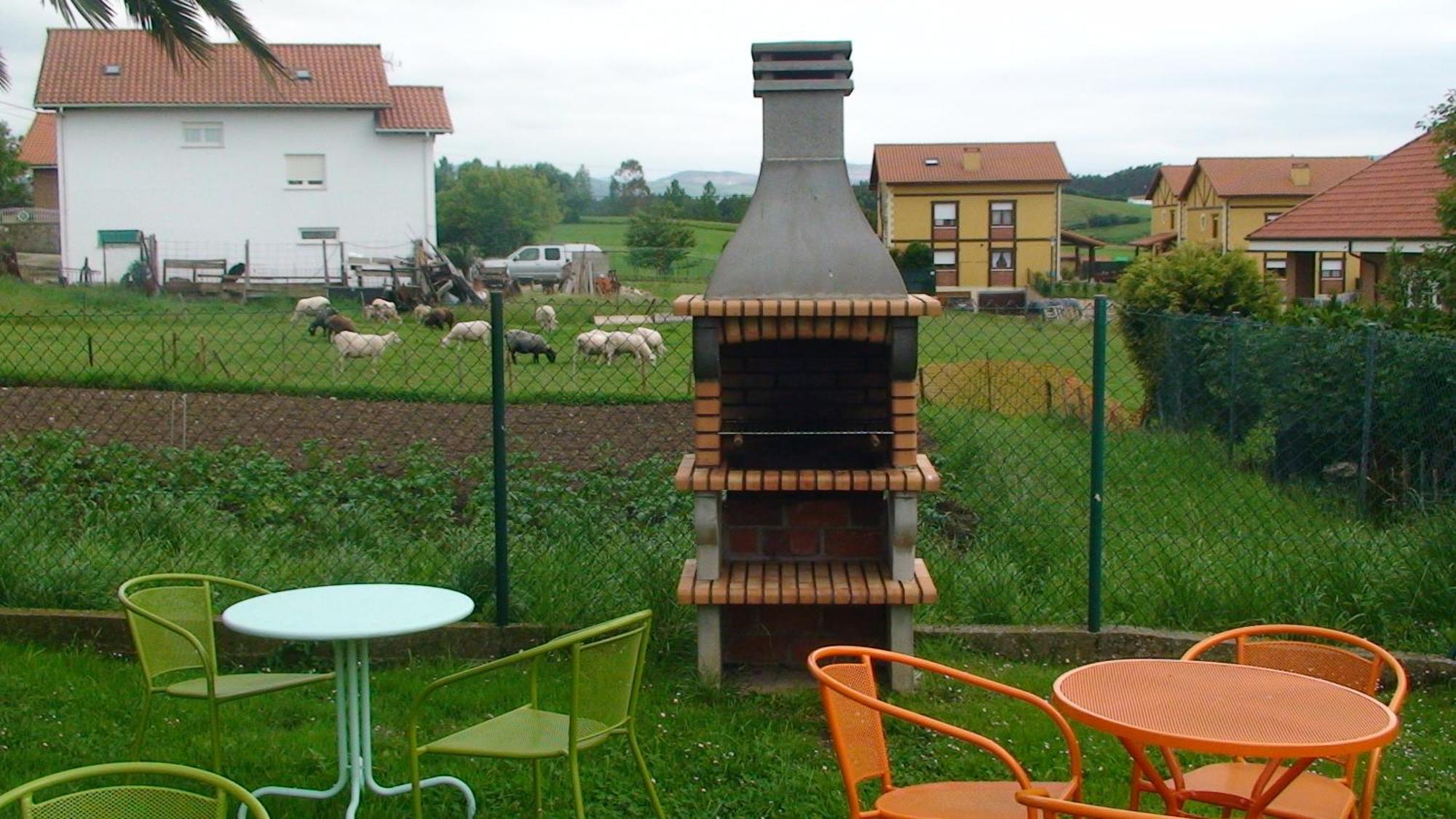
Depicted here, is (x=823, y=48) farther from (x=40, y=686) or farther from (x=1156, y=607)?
(x=40, y=686)

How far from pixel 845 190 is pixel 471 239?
6270 cm

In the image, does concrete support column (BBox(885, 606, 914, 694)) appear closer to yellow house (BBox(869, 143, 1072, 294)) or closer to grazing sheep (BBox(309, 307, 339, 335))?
grazing sheep (BBox(309, 307, 339, 335))

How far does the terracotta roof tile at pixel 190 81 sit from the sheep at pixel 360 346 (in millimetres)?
22762

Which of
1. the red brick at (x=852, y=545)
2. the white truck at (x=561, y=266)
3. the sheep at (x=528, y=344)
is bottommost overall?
the red brick at (x=852, y=545)

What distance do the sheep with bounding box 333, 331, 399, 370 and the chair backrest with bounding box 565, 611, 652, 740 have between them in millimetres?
10617

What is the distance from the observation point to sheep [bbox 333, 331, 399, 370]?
14.5 meters

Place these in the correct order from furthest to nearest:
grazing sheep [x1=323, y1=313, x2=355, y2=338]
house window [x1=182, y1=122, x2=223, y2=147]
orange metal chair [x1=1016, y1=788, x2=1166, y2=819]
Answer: house window [x1=182, y1=122, x2=223, y2=147]
grazing sheep [x1=323, y1=313, x2=355, y2=338]
orange metal chair [x1=1016, y1=788, x2=1166, y2=819]

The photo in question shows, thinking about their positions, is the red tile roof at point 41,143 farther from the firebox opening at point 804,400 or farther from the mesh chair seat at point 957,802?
the mesh chair seat at point 957,802

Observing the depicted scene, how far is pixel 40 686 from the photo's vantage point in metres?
5.57

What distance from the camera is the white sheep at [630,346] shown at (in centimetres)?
1453

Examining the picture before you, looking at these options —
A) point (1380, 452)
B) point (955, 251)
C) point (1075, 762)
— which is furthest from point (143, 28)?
point (955, 251)

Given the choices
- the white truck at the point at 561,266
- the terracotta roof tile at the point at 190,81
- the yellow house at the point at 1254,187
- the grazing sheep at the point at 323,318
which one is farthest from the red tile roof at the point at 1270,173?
the grazing sheep at the point at 323,318

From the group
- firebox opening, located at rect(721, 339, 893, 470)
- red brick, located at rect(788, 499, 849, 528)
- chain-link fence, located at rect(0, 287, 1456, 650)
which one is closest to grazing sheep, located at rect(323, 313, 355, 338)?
chain-link fence, located at rect(0, 287, 1456, 650)

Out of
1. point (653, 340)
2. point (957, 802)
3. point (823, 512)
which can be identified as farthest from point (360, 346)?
point (957, 802)
